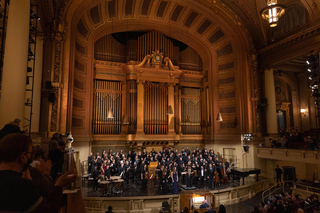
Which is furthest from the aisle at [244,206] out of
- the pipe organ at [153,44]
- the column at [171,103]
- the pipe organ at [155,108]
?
the pipe organ at [153,44]

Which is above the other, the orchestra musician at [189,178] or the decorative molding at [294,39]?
the decorative molding at [294,39]

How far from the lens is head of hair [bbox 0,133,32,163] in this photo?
1.26 meters

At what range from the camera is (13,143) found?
4.19 ft

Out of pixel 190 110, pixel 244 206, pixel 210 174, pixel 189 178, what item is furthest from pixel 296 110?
pixel 189 178

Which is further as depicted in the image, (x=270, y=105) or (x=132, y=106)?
(x=132, y=106)

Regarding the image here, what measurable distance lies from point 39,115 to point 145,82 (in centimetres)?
673

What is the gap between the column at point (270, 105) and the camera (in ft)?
42.9

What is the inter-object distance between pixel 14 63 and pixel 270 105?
13137 millimetres

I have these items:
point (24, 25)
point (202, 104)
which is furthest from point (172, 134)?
point (24, 25)

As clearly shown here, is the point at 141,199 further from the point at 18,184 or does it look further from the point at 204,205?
the point at 18,184

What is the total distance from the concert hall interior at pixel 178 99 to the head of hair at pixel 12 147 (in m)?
6.98

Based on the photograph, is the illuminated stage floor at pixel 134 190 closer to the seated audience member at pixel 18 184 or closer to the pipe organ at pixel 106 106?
the pipe organ at pixel 106 106

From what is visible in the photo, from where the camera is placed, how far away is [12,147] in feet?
4.18

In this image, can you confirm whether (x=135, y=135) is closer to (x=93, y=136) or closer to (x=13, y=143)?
(x=93, y=136)
